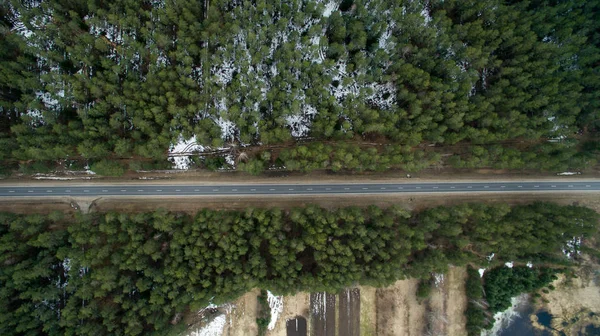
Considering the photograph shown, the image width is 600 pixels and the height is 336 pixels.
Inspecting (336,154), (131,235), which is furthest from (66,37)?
(336,154)

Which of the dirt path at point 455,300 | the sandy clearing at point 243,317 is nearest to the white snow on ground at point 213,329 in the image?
the sandy clearing at point 243,317

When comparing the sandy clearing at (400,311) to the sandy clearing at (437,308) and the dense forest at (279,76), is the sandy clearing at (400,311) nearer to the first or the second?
the sandy clearing at (437,308)

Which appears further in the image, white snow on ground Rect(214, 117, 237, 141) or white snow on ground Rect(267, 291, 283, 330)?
white snow on ground Rect(267, 291, 283, 330)

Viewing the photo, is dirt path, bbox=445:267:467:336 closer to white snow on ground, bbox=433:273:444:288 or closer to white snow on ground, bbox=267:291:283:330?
white snow on ground, bbox=433:273:444:288

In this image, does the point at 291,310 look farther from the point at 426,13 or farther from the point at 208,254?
the point at 426,13

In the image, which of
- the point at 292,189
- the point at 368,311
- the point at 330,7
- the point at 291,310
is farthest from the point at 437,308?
the point at 330,7

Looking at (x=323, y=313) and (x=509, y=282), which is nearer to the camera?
(x=509, y=282)

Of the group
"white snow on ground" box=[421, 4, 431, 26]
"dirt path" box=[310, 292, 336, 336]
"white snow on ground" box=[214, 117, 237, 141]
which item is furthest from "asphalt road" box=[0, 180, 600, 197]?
"white snow on ground" box=[421, 4, 431, 26]
